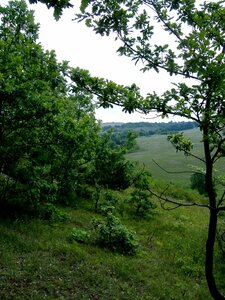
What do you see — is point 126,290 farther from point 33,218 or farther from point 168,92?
point 168,92

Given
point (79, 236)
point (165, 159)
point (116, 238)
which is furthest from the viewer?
point (165, 159)

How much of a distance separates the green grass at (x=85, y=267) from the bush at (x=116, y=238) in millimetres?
535

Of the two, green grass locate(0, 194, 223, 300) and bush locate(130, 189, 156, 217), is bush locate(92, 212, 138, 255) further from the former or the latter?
bush locate(130, 189, 156, 217)

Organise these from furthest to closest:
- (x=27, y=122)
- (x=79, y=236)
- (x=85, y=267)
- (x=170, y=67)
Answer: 1. (x=79, y=236)
2. (x=27, y=122)
3. (x=85, y=267)
4. (x=170, y=67)

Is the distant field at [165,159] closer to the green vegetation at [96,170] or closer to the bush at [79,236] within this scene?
the green vegetation at [96,170]

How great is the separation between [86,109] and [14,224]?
47.5 feet

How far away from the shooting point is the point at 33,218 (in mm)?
16156

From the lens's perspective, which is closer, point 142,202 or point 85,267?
point 85,267

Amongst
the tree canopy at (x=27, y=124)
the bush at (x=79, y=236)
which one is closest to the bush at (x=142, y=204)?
the tree canopy at (x=27, y=124)

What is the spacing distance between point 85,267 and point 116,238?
3.56 metres

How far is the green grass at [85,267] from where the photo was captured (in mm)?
10266

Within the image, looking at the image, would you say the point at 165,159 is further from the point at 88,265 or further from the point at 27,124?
the point at 88,265

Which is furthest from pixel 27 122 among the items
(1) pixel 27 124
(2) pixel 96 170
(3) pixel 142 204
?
(3) pixel 142 204

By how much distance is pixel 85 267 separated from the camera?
12211 millimetres
